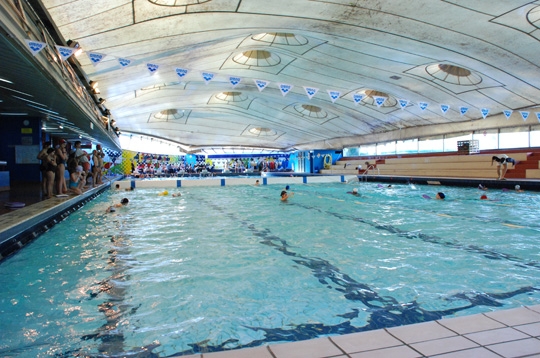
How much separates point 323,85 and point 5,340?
1951 centimetres

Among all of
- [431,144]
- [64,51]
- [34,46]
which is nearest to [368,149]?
[431,144]

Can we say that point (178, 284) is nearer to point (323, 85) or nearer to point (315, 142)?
point (323, 85)

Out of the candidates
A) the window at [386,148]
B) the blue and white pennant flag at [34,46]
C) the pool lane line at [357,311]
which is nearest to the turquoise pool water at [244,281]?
the pool lane line at [357,311]

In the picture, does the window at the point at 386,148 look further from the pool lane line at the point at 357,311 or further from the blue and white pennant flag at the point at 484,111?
the pool lane line at the point at 357,311

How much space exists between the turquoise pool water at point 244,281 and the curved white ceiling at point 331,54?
18.8 ft

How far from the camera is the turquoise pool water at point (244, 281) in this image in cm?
228

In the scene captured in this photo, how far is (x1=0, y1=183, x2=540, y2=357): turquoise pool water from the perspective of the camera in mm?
2275

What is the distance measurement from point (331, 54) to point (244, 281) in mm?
13920

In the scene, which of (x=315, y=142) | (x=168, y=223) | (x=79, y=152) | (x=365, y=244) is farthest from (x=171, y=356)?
(x=315, y=142)

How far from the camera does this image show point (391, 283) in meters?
3.16

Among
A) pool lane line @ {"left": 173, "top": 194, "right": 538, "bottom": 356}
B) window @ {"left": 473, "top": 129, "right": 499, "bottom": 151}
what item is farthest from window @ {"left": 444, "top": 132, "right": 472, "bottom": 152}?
pool lane line @ {"left": 173, "top": 194, "right": 538, "bottom": 356}

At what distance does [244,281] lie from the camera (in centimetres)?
327

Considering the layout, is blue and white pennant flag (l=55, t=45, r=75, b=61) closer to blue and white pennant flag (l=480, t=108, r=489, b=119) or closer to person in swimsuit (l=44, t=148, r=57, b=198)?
person in swimsuit (l=44, t=148, r=57, b=198)

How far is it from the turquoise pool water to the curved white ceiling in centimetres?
574
